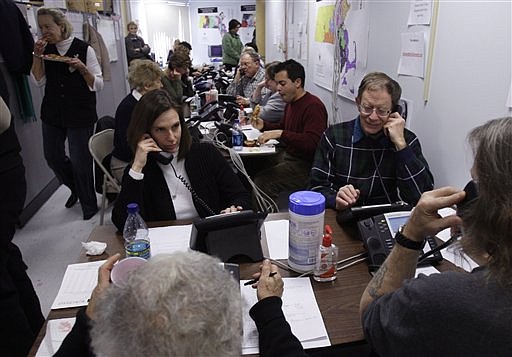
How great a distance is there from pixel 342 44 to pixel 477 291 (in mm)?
3062

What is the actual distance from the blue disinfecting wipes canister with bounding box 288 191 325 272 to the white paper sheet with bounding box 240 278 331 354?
6cm

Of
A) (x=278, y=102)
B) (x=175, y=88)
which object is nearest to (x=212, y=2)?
(x=175, y=88)

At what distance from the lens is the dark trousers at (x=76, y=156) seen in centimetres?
317

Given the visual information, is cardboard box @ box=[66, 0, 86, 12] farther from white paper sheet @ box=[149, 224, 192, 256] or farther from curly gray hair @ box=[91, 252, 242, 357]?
curly gray hair @ box=[91, 252, 242, 357]

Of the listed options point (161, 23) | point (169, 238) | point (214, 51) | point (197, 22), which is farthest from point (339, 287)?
point (197, 22)

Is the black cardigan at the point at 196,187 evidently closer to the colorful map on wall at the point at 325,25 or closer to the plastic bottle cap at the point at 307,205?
the plastic bottle cap at the point at 307,205

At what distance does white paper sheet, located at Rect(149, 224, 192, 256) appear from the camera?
1.33 metres

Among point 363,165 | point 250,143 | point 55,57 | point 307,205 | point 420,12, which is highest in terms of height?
point 420,12

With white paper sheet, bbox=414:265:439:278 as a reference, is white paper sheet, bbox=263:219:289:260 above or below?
above

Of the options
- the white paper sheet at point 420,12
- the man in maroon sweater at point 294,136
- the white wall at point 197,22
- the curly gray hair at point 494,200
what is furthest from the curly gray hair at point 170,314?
the white wall at point 197,22

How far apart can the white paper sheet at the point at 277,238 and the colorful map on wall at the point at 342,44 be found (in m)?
1.90


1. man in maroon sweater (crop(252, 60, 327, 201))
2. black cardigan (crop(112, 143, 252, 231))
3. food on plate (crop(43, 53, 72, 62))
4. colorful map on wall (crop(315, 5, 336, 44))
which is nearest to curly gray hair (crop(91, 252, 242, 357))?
black cardigan (crop(112, 143, 252, 231))

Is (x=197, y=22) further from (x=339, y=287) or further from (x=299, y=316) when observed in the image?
(x=299, y=316)

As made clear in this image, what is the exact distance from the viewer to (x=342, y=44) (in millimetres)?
3389
